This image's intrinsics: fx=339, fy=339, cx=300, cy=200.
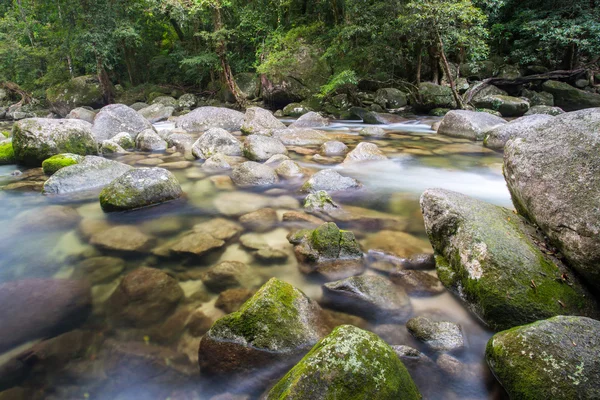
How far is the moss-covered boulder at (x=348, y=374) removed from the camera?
1744 mm

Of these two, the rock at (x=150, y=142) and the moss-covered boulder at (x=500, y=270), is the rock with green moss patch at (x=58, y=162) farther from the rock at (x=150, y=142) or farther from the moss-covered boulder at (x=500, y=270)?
the moss-covered boulder at (x=500, y=270)

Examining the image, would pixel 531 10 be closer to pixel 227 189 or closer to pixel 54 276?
pixel 227 189

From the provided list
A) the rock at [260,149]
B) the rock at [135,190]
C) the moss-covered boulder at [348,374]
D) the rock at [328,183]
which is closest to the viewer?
the moss-covered boulder at [348,374]

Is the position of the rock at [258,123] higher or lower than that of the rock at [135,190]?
higher

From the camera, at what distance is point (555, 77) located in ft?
50.0

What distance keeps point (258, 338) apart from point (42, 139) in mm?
7620

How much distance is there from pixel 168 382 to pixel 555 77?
19146mm

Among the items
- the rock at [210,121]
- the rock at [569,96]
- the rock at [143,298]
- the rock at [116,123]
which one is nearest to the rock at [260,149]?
the rock at [116,123]

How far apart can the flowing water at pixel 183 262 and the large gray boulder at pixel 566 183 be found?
97cm

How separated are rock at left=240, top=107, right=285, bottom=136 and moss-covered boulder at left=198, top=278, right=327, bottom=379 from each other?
30.5ft

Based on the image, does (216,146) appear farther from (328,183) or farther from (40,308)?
(40,308)

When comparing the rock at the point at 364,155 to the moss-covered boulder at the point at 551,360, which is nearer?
the moss-covered boulder at the point at 551,360

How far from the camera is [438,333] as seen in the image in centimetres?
262

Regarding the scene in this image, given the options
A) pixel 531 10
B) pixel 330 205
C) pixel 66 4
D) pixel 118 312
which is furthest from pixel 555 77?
pixel 66 4
